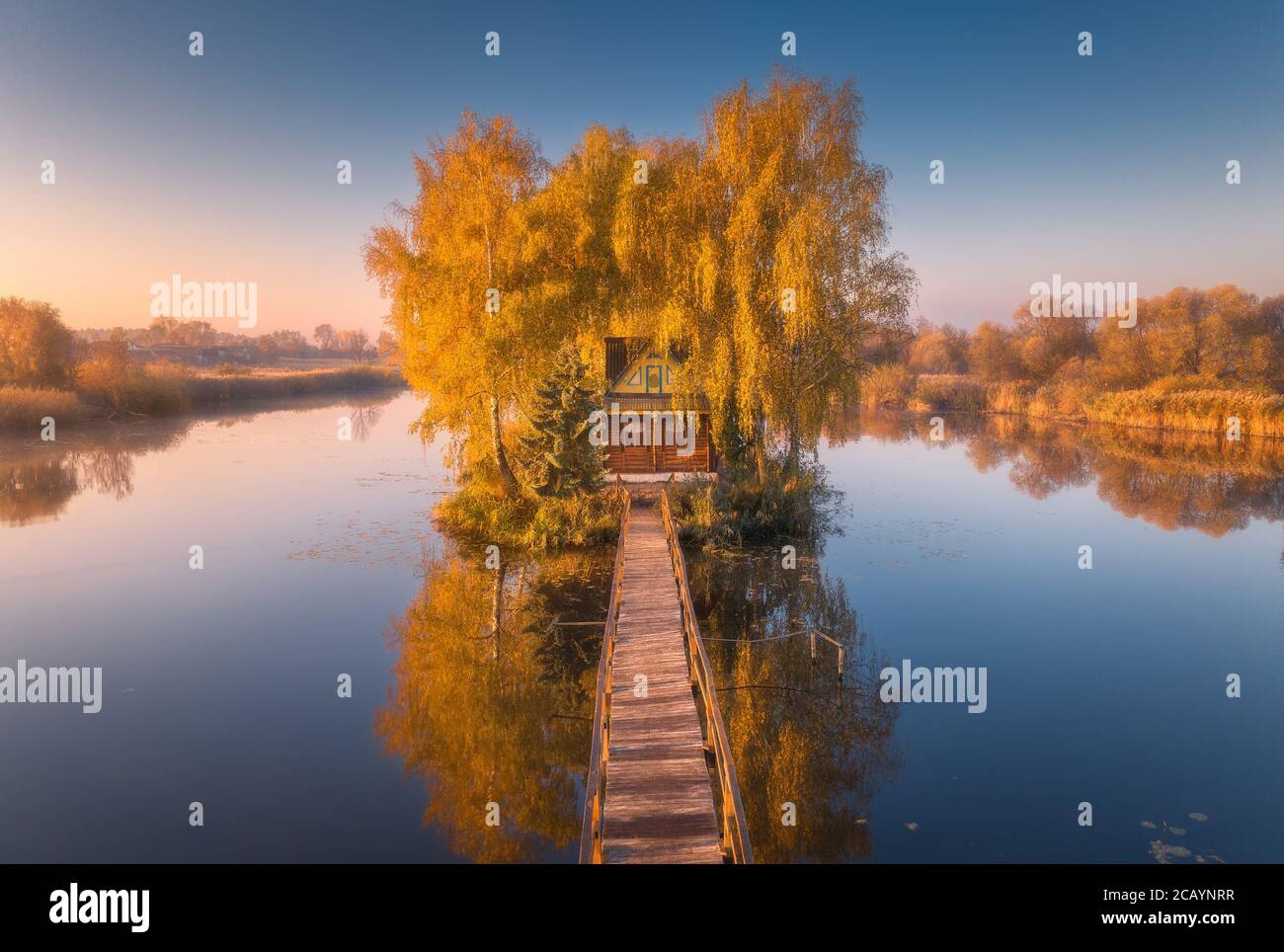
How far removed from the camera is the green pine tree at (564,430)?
2655cm

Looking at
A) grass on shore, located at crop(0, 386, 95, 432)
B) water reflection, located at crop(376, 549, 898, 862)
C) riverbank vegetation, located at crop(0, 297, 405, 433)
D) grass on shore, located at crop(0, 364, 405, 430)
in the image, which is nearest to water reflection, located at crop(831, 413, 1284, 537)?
water reflection, located at crop(376, 549, 898, 862)

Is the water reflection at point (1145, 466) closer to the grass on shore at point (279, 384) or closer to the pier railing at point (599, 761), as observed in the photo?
the pier railing at point (599, 761)

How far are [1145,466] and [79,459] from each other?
6495 centimetres

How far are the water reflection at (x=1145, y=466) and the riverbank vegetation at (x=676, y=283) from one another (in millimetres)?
4685

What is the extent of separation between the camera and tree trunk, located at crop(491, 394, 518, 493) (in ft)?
95.2

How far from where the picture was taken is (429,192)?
2914 centimetres

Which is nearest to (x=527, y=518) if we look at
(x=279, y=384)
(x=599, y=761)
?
(x=599, y=761)

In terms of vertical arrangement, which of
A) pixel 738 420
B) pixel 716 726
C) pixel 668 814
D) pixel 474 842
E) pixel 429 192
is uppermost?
pixel 429 192

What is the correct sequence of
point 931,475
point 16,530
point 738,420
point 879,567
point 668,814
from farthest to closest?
point 931,475 → point 16,530 → point 738,420 → point 879,567 → point 668,814

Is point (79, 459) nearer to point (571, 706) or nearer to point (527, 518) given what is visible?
point (527, 518)

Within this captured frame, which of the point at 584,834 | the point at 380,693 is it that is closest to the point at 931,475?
the point at 380,693

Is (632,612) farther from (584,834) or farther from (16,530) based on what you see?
(16,530)

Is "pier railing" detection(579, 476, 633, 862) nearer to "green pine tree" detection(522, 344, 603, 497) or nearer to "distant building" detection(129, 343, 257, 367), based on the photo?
"green pine tree" detection(522, 344, 603, 497)

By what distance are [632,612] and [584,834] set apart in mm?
9587
